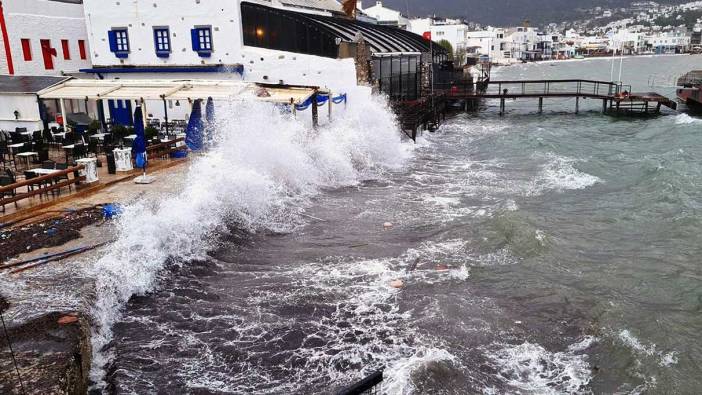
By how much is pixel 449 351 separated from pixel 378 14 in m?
100

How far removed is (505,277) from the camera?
12.7 m

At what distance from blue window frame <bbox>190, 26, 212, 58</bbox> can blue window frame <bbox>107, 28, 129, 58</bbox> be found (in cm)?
410

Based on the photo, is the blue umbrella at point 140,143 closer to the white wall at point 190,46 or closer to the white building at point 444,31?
the white wall at point 190,46

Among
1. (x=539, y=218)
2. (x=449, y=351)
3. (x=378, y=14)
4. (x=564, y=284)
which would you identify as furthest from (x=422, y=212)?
(x=378, y=14)

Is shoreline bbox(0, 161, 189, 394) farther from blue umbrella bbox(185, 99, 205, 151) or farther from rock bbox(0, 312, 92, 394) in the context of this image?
blue umbrella bbox(185, 99, 205, 151)

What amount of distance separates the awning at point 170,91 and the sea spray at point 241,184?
2.43ft

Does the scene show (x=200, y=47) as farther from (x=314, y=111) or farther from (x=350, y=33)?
(x=350, y=33)

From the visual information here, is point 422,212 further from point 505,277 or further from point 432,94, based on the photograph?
point 432,94

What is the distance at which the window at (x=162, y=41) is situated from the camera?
99.2ft

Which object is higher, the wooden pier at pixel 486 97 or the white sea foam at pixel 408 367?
the wooden pier at pixel 486 97

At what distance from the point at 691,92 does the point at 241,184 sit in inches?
1940

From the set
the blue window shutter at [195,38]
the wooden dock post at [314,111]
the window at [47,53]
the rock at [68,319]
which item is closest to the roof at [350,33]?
the blue window shutter at [195,38]

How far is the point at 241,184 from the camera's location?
668 inches

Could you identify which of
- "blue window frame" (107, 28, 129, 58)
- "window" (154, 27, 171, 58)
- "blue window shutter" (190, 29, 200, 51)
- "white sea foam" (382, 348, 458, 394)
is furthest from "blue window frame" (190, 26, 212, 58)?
"white sea foam" (382, 348, 458, 394)
